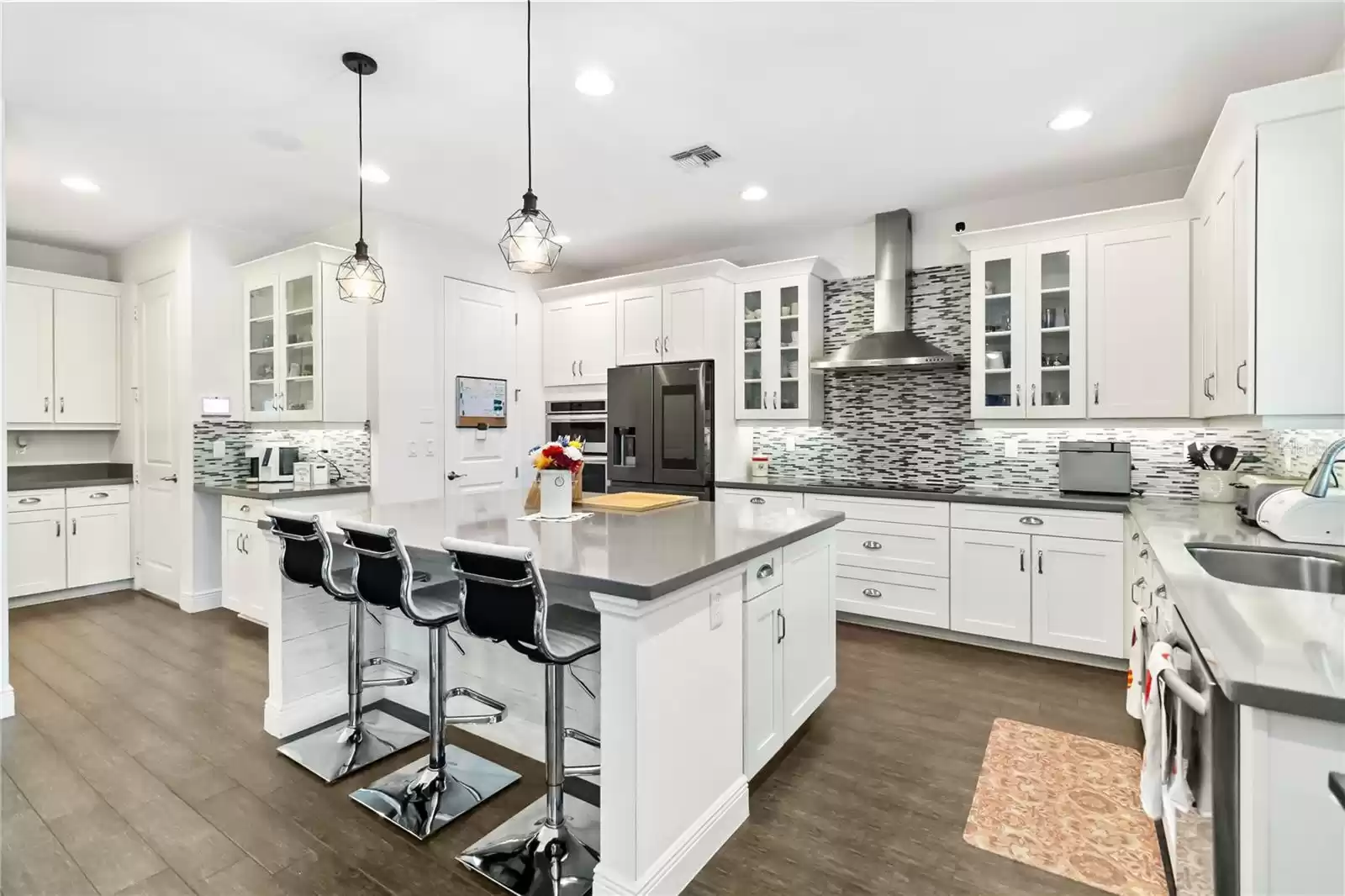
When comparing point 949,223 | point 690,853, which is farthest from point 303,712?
point 949,223

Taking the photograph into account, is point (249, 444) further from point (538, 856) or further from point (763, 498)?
point (538, 856)

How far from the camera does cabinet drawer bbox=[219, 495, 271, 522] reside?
4227 millimetres

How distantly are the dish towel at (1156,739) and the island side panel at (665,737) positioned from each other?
1.11 m

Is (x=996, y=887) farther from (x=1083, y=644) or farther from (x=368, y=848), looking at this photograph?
(x=1083, y=644)

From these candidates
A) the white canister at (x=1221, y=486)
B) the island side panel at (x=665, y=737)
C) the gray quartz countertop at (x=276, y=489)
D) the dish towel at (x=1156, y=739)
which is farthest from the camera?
the gray quartz countertop at (x=276, y=489)

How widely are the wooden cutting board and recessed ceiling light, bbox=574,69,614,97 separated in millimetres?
1827

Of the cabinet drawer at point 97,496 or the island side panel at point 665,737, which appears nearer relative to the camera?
the island side panel at point 665,737

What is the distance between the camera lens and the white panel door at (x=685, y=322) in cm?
485

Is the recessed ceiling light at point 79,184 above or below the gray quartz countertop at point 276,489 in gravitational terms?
above

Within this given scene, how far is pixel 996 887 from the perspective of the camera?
1843 mm

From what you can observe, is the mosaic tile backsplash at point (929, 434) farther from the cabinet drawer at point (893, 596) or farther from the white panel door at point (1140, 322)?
the cabinet drawer at point (893, 596)

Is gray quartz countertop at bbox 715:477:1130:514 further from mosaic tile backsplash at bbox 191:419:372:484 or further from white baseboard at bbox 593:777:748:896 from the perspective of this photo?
mosaic tile backsplash at bbox 191:419:372:484

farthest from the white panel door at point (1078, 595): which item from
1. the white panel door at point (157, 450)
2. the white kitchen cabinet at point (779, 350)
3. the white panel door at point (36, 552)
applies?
the white panel door at point (36, 552)

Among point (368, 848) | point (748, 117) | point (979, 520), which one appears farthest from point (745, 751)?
point (748, 117)
